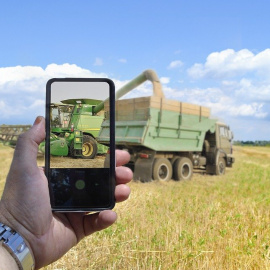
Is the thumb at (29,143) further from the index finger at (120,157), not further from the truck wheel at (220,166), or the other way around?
the truck wheel at (220,166)

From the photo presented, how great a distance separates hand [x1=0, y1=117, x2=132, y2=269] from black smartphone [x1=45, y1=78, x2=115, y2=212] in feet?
0.24

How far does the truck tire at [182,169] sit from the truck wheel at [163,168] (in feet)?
1.10

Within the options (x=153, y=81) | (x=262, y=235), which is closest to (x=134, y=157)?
(x=153, y=81)

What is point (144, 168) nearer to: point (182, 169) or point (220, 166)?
point (182, 169)

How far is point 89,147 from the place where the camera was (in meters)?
2.43

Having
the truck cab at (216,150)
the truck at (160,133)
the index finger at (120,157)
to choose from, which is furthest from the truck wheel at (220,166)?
the index finger at (120,157)

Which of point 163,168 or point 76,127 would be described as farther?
point 163,168

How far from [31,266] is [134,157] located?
9786 mm

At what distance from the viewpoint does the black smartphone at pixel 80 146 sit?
240 centimetres

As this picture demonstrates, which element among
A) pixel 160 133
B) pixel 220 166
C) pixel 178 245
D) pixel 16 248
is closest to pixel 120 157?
pixel 16 248

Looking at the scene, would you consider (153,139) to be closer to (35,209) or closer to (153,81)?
(153,81)

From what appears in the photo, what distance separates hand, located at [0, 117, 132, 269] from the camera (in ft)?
7.69

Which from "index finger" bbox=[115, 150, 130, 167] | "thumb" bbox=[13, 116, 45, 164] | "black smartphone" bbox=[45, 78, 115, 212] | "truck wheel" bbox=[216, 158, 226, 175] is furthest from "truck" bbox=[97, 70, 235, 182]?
"thumb" bbox=[13, 116, 45, 164]

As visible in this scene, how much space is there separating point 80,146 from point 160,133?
974 cm
